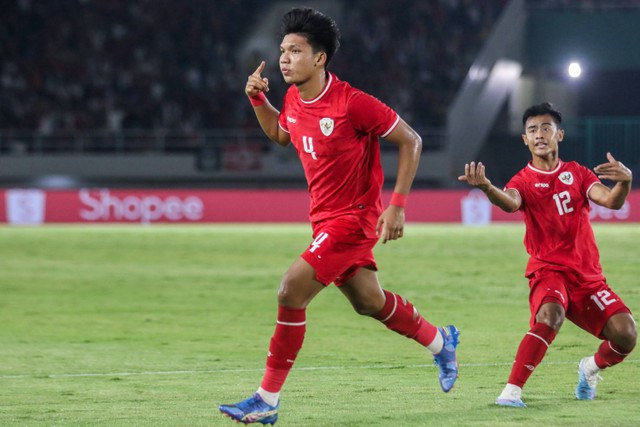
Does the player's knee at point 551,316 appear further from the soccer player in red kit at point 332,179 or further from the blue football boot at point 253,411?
the blue football boot at point 253,411

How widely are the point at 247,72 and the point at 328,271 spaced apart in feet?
101

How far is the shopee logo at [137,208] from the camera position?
31875mm

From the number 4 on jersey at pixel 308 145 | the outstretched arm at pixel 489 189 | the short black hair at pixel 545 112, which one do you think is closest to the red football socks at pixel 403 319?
the outstretched arm at pixel 489 189

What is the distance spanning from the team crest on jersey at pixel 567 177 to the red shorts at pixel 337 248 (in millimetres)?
1302

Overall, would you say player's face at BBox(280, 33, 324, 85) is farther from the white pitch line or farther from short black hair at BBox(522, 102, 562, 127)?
the white pitch line

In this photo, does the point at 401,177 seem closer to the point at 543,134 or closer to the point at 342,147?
the point at 342,147

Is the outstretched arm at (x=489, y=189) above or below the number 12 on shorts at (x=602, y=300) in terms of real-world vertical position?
above

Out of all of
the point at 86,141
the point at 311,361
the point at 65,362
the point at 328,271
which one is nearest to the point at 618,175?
the point at 328,271

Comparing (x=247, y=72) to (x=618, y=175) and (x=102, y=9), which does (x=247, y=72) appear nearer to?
(x=102, y=9)

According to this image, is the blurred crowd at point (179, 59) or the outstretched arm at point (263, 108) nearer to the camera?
the outstretched arm at point (263, 108)

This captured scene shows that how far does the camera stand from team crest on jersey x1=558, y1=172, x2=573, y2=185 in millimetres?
7281

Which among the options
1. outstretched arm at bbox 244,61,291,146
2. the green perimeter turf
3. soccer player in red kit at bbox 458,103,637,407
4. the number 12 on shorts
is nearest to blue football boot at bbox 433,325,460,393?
the green perimeter turf

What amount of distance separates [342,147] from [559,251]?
1522mm

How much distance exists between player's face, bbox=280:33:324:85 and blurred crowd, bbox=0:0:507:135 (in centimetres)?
2710
